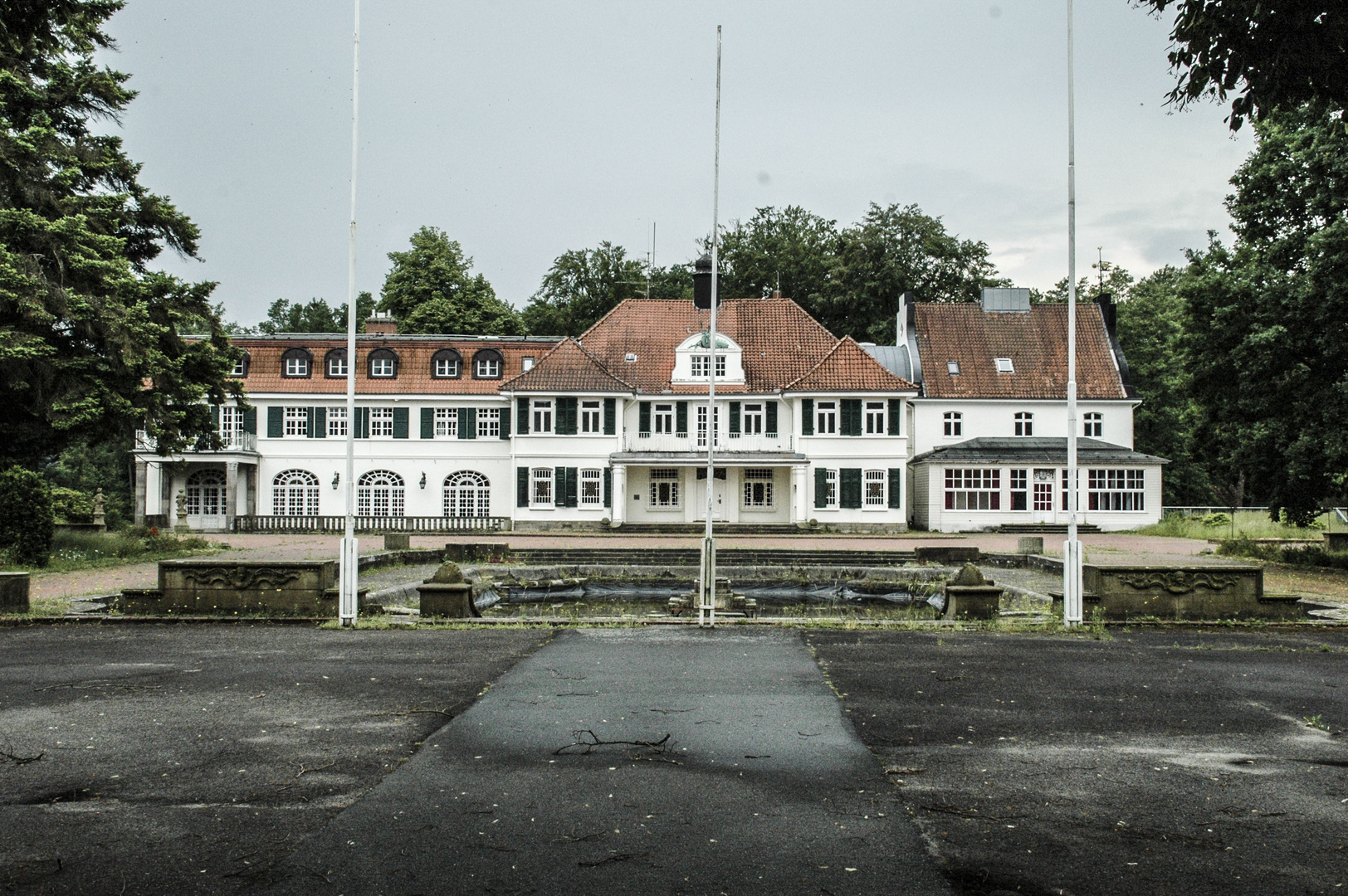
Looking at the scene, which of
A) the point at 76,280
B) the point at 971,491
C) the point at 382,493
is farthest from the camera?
the point at 382,493

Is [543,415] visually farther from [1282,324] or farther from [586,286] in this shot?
[1282,324]

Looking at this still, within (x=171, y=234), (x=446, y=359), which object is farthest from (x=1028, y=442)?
(x=171, y=234)

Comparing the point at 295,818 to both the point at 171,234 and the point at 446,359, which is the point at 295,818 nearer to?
the point at 171,234

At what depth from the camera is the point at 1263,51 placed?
6.83 m

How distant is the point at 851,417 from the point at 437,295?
75.0 ft

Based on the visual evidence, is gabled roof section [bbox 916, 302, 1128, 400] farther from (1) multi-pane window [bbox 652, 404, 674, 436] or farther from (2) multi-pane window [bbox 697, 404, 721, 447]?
(1) multi-pane window [bbox 652, 404, 674, 436]

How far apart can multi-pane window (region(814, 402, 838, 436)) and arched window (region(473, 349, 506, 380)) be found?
13.4 metres

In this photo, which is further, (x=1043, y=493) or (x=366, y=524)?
(x=1043, y=493)

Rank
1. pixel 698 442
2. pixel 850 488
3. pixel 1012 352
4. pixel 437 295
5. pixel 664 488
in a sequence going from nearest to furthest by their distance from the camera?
pixel 850 488 < pixel 698 442 < pixel 664 488 < pixel 1012 352 < pixel 437 295

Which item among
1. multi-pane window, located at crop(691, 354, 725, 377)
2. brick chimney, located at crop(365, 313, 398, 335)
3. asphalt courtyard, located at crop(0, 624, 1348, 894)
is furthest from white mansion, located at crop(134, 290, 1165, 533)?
asphalt courtyard, located at crop(0, 624, 1348, 894)

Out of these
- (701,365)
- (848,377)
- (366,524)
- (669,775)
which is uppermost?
(701,365)

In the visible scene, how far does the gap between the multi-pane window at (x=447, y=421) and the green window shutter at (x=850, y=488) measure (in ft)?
51.2

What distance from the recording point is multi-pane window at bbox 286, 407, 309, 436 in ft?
137

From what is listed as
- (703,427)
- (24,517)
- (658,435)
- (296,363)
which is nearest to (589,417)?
(658,435)
